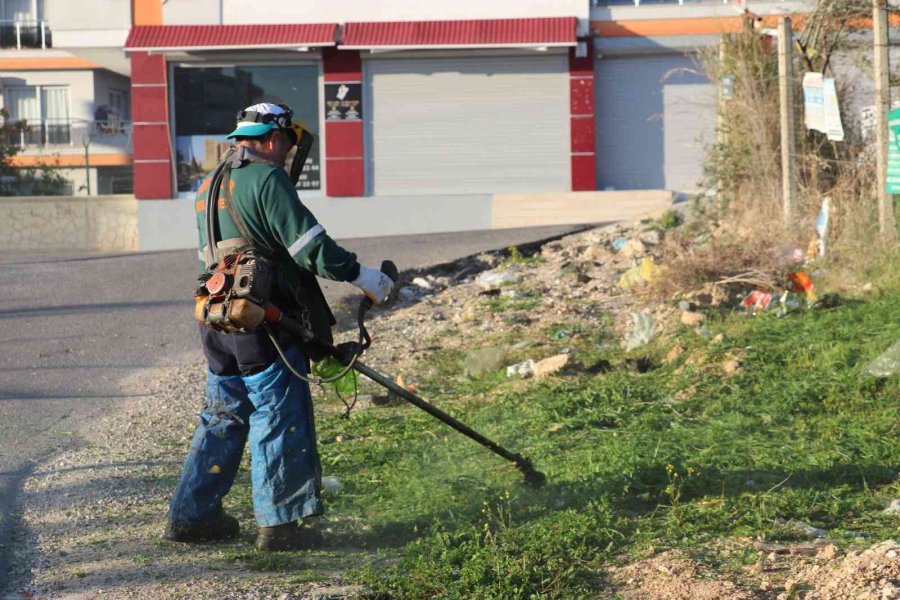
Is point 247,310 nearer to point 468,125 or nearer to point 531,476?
point 531,476

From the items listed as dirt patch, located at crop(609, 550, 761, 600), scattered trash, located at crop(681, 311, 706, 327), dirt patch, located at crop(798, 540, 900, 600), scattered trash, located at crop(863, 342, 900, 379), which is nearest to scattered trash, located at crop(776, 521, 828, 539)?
dirt patch, located at crop(798, 540, 900, 600)

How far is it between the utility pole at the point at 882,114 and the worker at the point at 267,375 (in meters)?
6.19

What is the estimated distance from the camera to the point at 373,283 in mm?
4957

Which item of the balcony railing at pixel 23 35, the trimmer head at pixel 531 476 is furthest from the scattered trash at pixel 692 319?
the balcony railing at pixel 23 35

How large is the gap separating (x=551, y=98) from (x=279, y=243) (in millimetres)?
19458

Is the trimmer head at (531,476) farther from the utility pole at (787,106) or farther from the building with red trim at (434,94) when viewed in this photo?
the building with red trim at (434,94)

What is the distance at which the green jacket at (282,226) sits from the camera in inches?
187

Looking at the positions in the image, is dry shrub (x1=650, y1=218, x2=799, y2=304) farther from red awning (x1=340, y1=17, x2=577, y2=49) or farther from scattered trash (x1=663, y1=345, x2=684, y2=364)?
red awning (x1=340, y1=17, x2=577, y2=49)

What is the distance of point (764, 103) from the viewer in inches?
506

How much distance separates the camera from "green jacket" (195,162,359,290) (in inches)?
187

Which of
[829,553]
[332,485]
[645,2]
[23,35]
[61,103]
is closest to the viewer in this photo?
[829,553]

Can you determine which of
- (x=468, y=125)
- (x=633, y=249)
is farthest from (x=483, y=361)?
(x=468, y=125)

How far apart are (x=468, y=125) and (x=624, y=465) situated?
746 inches

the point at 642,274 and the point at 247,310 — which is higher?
the point at 247,310
